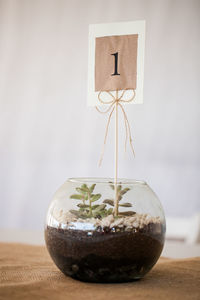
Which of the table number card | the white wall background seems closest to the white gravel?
the table number card

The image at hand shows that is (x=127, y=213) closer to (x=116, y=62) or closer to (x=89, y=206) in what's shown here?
(x=89, y=206)

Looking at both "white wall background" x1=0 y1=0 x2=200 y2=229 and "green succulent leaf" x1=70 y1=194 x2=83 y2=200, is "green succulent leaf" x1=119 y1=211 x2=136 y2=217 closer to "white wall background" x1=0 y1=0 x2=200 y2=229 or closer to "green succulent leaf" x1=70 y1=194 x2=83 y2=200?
"green succulent leaf" x1=70 y1=194 x2=83 y2=200

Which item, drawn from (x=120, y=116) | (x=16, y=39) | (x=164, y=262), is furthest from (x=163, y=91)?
(x=164, y=262)

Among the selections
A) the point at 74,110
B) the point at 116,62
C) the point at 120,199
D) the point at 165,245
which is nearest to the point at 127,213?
the point at 120,199

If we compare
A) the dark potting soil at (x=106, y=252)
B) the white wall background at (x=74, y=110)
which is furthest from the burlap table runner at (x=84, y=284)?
the white wall background at (x=74, y=110)

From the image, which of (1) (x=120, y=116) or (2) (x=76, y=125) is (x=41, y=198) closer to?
(2) (x=76, y=125)

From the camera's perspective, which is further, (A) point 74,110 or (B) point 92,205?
(A) point 74,110

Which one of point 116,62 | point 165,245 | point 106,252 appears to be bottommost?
point 165,245
